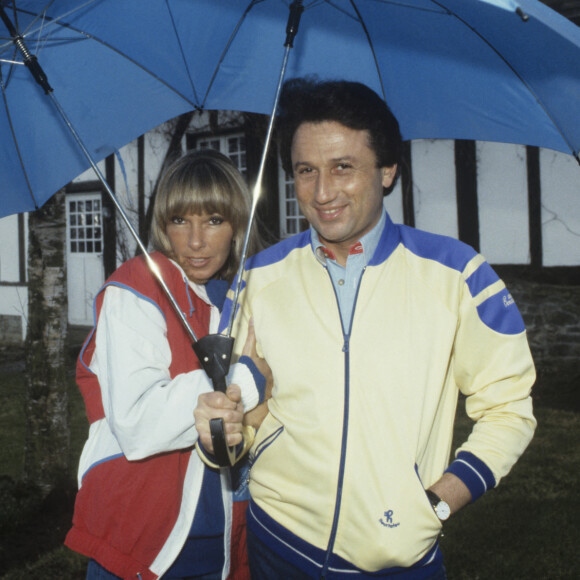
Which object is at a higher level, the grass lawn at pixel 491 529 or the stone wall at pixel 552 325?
the stone wall at pixel 552 325

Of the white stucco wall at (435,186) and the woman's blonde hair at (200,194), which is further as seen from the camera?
the white stucco wall at (435,186)

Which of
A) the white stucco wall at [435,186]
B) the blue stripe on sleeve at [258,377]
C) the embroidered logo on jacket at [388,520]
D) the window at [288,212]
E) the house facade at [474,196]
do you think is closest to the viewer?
the embroidered logo on jacket at [388,520]

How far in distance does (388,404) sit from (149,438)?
2.15 feet

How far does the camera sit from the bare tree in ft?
14.2

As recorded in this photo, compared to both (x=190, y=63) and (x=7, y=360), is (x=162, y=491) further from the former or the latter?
(x=7, y=360)

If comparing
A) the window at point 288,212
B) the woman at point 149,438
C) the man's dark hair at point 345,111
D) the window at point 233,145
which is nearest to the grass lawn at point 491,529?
the woman at point 149,438

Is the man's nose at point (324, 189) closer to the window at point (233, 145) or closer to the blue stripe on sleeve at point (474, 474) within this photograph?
the blue stripe on sleeve at point (474, 474)

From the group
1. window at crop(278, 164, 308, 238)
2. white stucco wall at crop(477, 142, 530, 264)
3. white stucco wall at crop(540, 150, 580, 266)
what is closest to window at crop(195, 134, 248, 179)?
window at crop(278, 164, 308, 238)

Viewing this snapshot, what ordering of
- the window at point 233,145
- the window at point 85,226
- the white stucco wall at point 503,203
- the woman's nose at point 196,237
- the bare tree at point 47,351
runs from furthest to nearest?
the window at point 85,226, the window at point 233,145, the white stucco wall at point 503,203, the bare tree at point 47,351, the woman's nose at point 196,237

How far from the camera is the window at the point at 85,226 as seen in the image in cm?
1355

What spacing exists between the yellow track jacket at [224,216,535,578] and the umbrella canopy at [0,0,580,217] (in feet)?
1.78

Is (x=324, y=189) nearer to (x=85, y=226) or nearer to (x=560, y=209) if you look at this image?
(x=560, y=209)

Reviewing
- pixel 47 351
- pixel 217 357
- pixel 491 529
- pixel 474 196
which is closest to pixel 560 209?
pixel 474 196

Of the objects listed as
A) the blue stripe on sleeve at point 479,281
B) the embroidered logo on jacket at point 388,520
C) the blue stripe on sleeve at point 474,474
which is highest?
Answer: the blue stripe on sleeve at point 479,281
